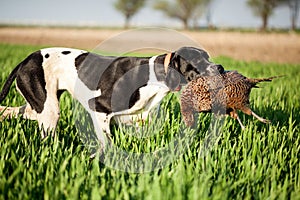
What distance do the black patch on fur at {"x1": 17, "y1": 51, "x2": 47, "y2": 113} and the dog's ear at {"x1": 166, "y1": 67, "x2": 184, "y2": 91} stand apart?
1308 millimetres

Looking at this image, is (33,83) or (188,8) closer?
(33,83)

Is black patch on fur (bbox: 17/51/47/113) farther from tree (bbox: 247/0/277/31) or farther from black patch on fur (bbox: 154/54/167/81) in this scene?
tree (bbox: 247/0/277/31)

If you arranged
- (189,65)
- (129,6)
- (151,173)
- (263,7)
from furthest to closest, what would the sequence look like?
(129,6) < (263,7) < (189,65) < (151,173)

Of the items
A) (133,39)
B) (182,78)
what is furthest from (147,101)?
(133,39)

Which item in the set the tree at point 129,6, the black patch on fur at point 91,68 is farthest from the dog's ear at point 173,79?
the tree at point 129,6

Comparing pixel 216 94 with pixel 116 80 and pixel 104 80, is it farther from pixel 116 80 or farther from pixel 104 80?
pixel 104 80

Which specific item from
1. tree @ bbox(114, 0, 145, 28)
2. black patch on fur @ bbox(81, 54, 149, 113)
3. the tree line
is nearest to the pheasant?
black patch on fur @ bbox(81, 54, 149, 113)

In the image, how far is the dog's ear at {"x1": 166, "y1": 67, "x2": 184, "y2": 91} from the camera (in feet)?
9.96

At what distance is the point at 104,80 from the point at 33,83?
76cm

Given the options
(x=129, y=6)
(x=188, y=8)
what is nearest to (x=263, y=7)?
(x=188, y=8)

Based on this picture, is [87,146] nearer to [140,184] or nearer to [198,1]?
[140,184]

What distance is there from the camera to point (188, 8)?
60.3 m

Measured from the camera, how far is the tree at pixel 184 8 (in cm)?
5962

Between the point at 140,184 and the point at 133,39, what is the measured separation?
26.6 meters
